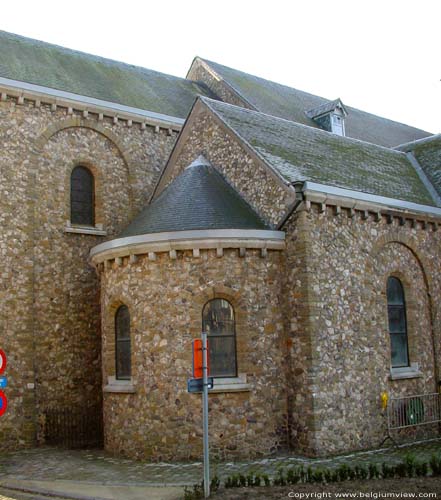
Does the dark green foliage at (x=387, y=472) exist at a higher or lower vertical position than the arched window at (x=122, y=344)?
lower

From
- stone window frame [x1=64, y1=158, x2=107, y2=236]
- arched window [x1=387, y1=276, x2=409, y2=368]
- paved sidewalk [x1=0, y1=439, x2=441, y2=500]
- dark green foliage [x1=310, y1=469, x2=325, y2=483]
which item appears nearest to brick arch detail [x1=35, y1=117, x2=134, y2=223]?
stone window frame [x1=64, y1=158, x2=107, y2=236]

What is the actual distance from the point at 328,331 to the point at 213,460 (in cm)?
396

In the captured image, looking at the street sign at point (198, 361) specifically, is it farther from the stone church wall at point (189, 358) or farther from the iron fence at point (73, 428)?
the iron fence at point (73, 428)

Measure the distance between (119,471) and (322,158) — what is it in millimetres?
10351

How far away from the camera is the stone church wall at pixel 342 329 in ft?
47.6

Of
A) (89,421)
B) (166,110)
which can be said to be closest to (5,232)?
(89,421)

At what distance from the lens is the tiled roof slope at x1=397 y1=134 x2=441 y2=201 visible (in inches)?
839

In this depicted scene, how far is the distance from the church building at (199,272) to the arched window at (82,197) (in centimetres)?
5

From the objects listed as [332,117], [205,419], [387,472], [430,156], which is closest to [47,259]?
[205,419]

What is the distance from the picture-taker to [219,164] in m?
17.9

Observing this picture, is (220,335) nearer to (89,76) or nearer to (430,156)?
(89,76)

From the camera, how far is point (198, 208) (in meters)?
15.7

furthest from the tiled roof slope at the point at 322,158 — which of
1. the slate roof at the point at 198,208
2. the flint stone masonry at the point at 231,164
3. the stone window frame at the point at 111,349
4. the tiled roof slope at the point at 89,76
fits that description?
the stone window frame at the point at 111,349

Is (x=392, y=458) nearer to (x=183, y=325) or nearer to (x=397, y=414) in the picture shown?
(x=397, y=414)
